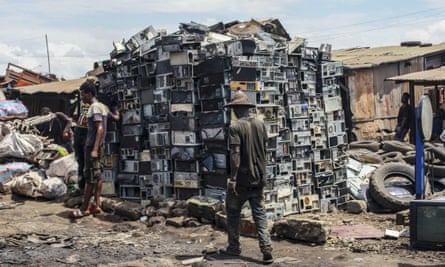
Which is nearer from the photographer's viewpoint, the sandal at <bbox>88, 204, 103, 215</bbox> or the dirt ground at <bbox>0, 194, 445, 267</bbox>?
the dirt ground at <bbox>0, 194, 445, 267</bbox>

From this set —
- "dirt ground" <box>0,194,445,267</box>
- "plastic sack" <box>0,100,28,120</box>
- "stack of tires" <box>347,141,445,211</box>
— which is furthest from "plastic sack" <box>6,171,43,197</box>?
"stack of tires" <box>347,141,445,211</box>

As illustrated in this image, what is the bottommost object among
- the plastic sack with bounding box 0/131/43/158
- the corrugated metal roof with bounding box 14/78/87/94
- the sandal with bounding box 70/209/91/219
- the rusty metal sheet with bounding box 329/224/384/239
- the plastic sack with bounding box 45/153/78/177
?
the rusty metal sheet with bounding box 329/224/384/239

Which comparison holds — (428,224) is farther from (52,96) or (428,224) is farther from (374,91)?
(52,96)

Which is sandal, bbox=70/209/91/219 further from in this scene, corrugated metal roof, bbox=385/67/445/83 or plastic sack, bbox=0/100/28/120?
corrugated metal roof, bbox=385/67/445/83

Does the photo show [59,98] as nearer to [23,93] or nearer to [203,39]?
[23,93]

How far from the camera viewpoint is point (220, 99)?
8078 mm

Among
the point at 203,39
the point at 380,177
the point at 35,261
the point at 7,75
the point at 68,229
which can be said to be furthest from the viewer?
the point at 7,75

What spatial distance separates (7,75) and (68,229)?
17.6 meters

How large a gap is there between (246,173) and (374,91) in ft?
42.7

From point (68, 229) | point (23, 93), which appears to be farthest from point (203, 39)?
point (23, 93)

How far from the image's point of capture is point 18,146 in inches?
451

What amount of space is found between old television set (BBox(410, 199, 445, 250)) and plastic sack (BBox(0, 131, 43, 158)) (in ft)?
26.3

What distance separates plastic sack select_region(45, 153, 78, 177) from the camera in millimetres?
10492

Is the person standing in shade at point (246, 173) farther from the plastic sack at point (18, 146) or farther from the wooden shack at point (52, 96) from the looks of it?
the wooden shack at point (52, 96)
